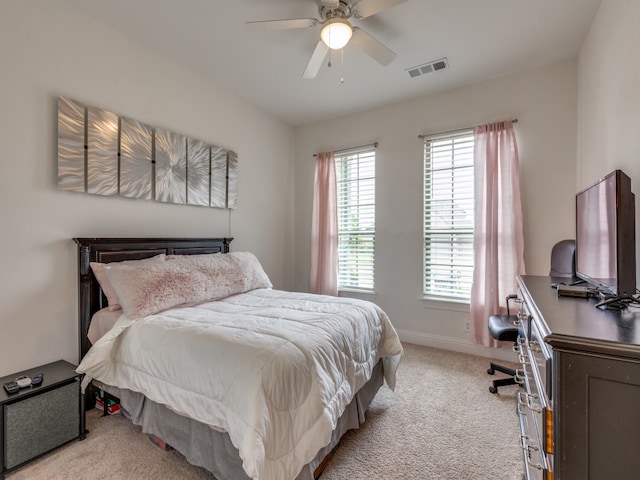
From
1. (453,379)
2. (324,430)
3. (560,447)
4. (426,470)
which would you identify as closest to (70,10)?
(324,430)

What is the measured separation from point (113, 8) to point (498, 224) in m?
3.85

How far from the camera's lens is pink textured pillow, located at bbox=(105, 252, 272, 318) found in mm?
2000

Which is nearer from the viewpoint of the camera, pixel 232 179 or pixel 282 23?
pixel 282 23

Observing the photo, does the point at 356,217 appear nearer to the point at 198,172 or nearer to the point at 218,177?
the point at 218,177

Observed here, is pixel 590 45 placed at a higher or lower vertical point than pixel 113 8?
lower

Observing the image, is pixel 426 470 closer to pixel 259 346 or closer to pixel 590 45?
pixel 259 346

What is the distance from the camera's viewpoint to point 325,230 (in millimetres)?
4102

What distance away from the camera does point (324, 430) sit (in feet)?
4.55

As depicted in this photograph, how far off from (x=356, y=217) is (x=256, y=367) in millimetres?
2962

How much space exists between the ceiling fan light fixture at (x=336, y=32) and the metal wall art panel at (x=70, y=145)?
6.24 ft

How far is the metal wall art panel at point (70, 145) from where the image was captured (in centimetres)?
212

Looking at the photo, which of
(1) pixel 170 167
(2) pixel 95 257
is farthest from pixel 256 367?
(1) pixel 170 167

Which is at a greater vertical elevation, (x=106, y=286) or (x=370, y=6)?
(x=370, y=6)

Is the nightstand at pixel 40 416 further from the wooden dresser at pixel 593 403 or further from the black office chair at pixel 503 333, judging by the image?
the black office chair at pixel 503 333
